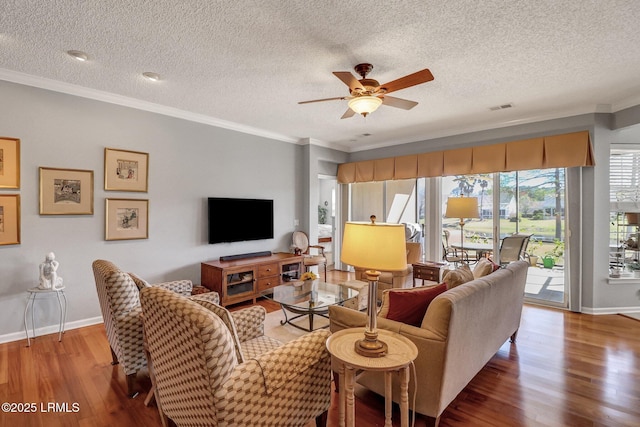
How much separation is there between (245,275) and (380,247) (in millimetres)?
3101

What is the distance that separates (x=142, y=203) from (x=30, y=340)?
1.74 m

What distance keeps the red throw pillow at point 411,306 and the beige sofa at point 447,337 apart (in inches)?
3.3

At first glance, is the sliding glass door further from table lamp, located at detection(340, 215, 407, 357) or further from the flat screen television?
table lamp, located at detection(340, 215, 407, 357)

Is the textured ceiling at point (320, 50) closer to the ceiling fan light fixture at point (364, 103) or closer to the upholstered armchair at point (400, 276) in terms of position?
the ceiling fan light fixture at point (364, 103)

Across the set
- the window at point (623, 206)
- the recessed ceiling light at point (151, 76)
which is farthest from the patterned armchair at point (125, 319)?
the window at point (623, 206)

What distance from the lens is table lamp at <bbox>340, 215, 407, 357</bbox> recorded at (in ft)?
5.26

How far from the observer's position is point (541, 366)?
8.66 ft

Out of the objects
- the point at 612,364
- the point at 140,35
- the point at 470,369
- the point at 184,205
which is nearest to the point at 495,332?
Result: the point at 470,369

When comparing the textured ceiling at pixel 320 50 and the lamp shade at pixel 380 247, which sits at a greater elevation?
the textured ceiling at pixel 320 50

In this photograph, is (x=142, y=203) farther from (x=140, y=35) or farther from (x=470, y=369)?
(x=470, y=369)

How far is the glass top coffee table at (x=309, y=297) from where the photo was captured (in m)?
3.10

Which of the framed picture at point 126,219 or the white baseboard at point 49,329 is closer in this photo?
the white baseboard at point 49,329

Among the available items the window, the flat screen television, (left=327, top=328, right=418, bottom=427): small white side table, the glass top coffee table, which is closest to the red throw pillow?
(left=327, top=328, right=418, bottom=427): small white side table

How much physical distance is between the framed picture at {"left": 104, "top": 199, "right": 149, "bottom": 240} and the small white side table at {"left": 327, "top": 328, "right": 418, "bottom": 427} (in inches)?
123
